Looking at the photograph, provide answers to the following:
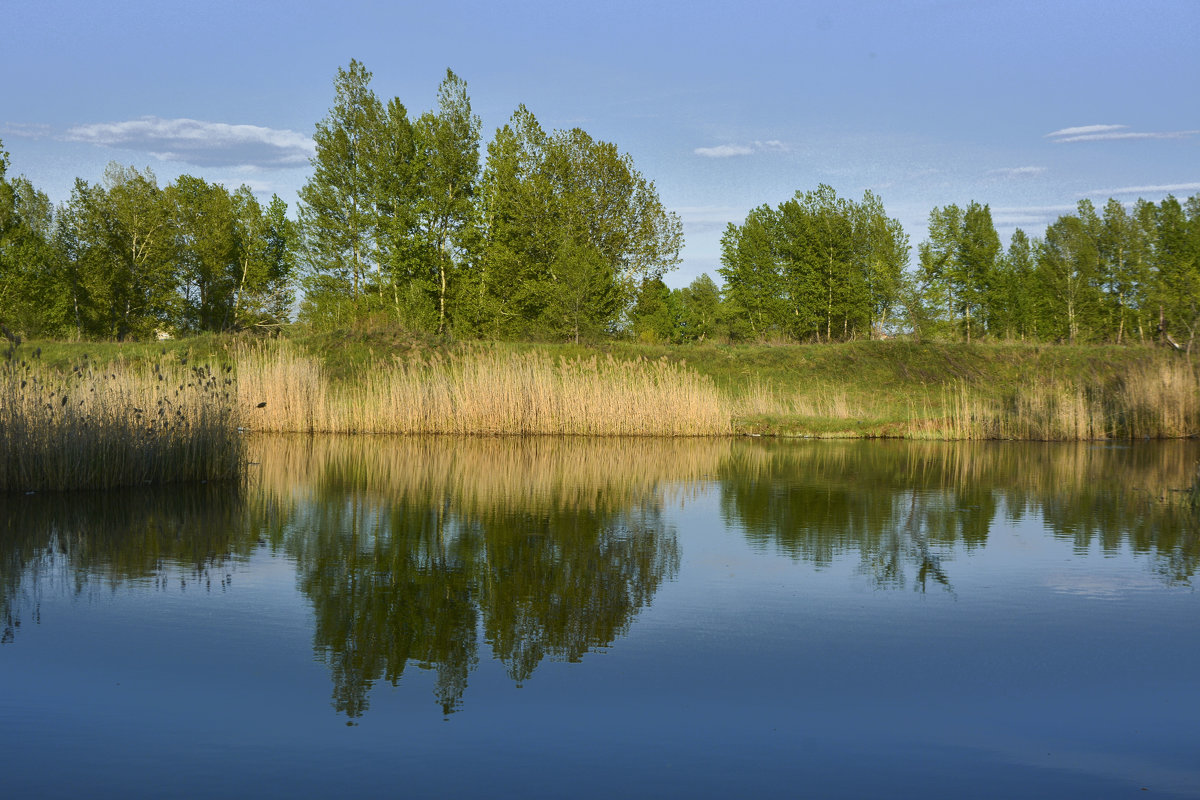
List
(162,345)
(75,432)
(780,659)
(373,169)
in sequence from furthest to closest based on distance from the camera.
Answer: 1. (373,169)
2. (162,345)
3. (75,432)
4. (780,659)

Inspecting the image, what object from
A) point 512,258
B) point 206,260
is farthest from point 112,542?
point 206,260

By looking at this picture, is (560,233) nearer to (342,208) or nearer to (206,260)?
(342,208)

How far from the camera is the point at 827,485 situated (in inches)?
504

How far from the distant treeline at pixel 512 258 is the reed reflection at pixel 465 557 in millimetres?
19674

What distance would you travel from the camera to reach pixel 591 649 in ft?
17.2

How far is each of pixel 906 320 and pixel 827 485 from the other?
40781 mm

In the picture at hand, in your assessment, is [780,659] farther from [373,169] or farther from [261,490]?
[373,169]

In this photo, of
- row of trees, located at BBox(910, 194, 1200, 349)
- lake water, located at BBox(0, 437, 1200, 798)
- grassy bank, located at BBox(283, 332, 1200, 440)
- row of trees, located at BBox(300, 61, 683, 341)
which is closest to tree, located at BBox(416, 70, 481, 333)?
row of trees, located at BBox(300, 61, 683, 341)

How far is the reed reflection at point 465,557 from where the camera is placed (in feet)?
17.1

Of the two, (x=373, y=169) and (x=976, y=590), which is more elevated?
(x=373, y=169)

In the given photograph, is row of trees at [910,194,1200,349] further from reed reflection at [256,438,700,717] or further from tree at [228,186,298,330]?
reed reflection at [256,438,700,717]

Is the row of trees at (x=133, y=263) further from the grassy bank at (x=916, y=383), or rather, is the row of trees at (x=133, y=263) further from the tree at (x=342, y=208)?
the grassy bank at (x=916, y=383)

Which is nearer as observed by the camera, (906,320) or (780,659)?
(780,659)

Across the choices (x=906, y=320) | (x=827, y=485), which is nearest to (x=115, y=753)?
(x=827, y=485)
